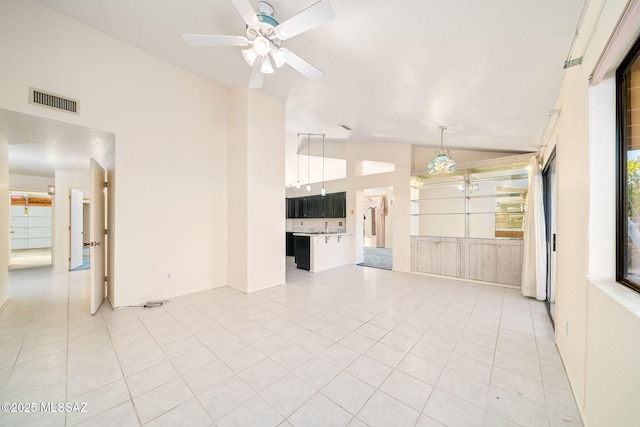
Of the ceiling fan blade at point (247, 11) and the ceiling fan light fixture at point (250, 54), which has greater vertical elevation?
the ceiling fan blade at point (247, 11)

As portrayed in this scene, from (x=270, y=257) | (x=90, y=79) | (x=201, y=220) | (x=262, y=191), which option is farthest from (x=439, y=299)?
(x=90, y=79)

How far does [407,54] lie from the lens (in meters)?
2.41

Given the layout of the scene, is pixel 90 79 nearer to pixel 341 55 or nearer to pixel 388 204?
pixel 341 55

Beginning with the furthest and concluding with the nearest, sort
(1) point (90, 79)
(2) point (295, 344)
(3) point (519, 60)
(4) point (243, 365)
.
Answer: (1) point (90, 79)
(2) point (295, 344)
(3) point (519, 60)
(4) point (243, 365)

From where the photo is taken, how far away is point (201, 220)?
409 centimetres

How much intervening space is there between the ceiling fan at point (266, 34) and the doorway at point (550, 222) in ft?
11.0

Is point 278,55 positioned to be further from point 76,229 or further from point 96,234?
point 76,229

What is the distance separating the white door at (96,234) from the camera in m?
3.13

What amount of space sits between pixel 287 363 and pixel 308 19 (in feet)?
9.37

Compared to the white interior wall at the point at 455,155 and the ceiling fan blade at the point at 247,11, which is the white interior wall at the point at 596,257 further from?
the white interior wall at the point at 455,155

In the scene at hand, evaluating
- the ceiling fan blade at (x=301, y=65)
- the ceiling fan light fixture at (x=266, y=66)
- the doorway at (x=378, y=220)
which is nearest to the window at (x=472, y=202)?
the doorway at (x=378, y=220)

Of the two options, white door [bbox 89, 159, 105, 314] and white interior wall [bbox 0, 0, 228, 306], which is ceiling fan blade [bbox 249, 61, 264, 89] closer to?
white interior wall [bbox 0, 0, 228, 306]

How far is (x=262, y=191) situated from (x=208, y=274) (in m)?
1.78

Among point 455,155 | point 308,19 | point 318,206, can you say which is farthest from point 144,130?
point 455,155
